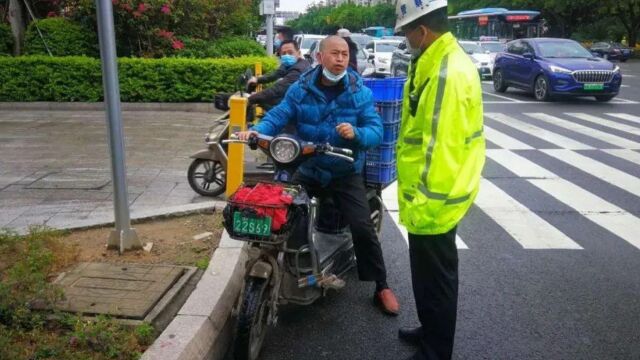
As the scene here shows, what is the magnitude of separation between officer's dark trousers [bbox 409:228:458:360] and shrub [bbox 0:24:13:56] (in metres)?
14.1

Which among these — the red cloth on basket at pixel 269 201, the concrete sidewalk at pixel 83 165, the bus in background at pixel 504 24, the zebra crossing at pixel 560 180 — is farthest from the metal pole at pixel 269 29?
the bus in background at pixel 504 24

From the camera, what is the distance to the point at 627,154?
9750 millimetres

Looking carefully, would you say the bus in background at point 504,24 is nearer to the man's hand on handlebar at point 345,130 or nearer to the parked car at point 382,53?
the parked car at point 382,53

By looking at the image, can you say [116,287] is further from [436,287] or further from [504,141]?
[504,141]

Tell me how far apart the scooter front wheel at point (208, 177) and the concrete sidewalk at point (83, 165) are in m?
0.13

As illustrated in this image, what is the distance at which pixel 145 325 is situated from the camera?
3.41m

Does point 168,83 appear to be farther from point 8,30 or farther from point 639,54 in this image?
point 639,54

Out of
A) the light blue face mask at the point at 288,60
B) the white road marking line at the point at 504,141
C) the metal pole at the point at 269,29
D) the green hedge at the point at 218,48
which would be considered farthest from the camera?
the metal pole at the point at 269,29

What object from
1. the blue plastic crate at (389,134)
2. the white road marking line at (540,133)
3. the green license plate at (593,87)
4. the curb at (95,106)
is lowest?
the white road marking line at (540,133)

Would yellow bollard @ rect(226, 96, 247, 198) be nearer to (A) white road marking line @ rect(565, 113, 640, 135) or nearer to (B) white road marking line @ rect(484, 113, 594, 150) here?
(B) white road marking line @ rect(484, 113, 594, 150)

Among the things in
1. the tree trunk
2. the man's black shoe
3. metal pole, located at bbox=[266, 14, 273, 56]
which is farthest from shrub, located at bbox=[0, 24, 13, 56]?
the man's black shoe

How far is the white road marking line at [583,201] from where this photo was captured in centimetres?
607

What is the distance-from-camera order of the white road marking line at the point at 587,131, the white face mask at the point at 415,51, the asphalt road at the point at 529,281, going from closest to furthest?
the white face mask at the point at 415,51
the asphalt road at the point at 529,281
the white road marking line at the point at 587,131

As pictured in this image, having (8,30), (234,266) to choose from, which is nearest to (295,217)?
(234,266)
